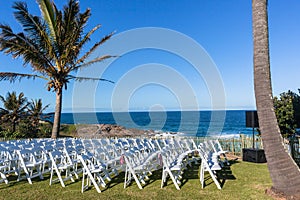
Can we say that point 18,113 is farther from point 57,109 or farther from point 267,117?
point 267,117

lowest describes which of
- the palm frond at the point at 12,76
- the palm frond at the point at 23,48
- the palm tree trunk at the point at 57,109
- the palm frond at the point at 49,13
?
the palm tree trunk at the point at 57,109

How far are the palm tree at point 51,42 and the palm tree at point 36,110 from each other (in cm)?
1042

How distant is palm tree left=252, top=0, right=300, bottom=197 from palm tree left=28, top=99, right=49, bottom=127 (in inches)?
785

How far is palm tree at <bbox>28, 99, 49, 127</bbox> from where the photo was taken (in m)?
21.2

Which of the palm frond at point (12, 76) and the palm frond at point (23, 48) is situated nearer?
the palm frond at point (23, 48)

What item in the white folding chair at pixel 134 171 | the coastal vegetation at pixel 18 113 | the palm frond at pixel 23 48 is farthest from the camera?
the coastal vegetation at pixel 18 113

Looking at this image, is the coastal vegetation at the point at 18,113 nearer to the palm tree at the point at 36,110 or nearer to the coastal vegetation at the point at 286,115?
the palm tree at the point at 36,110

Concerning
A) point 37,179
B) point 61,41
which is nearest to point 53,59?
point 61,41

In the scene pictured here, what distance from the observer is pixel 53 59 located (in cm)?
1180

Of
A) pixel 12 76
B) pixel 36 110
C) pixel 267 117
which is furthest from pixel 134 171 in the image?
pixel 36 110

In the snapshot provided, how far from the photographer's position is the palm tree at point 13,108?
20827mm

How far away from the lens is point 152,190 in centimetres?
521

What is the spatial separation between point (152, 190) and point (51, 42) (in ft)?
Answer: 30.0

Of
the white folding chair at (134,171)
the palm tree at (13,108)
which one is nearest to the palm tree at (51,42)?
the white folding chair at (134,171)
